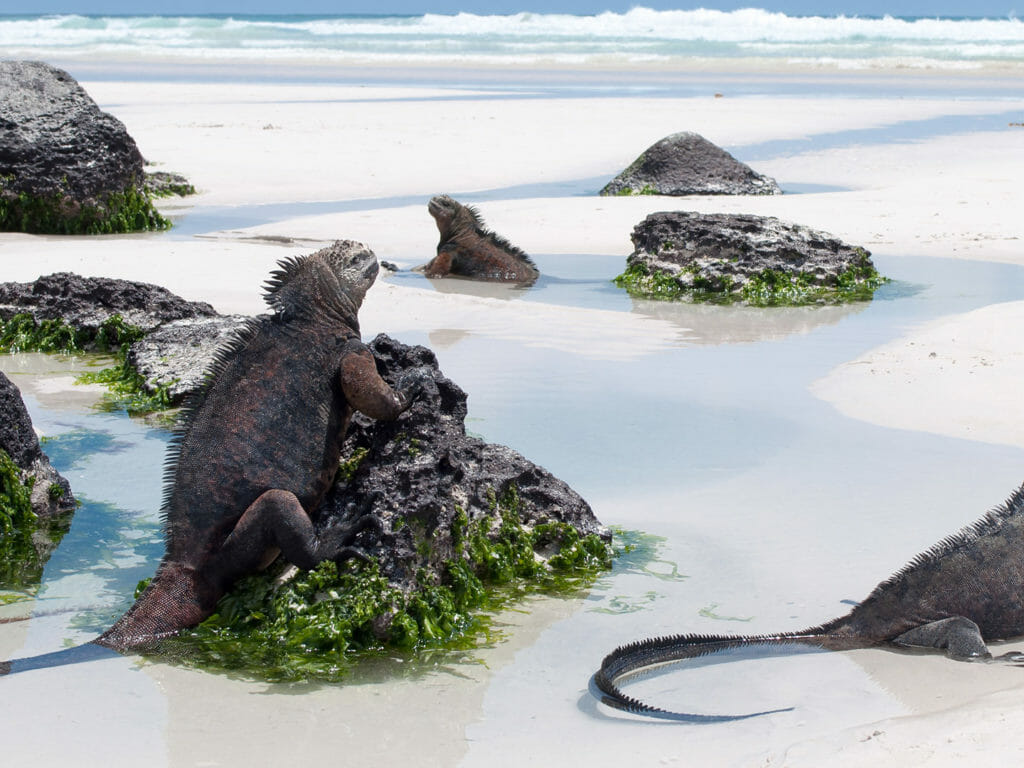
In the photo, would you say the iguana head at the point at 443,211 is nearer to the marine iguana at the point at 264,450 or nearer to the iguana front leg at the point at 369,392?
the marine iguana at the point at 264,450

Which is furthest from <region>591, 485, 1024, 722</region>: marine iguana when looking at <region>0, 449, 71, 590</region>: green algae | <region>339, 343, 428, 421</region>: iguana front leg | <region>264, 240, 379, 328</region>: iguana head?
<region>0, 449, 71, 590</region>: green algae

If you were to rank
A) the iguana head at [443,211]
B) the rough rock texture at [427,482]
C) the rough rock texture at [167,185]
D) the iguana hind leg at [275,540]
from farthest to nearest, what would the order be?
the rough rock texture at [167,185], the iguana head at [443,211], the rough rock texture at [427,482], the iguana hind leg at [275,540]

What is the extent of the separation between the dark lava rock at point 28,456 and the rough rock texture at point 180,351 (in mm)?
1608

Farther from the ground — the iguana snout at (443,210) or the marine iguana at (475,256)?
the iguana snout at (443,210)

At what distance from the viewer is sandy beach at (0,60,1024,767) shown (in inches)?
136

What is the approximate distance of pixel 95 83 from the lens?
32906mm

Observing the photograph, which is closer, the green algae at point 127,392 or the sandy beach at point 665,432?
the sandy beach at point 665,432

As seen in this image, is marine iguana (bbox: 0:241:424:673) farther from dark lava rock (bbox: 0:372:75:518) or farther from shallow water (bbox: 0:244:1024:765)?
dark lava rock (bbox: 0:372:75:518)

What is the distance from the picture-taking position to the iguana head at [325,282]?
4691mm

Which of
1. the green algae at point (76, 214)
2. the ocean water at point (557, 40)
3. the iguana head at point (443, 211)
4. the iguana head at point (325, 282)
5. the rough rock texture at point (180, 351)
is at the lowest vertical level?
the rough rock texture at point (180, 351)

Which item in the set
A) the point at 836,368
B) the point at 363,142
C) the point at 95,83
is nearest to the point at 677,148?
the point at 363,142

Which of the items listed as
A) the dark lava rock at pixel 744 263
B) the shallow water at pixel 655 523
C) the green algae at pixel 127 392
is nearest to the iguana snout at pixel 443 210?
the dark lava rock at pixel 744 263

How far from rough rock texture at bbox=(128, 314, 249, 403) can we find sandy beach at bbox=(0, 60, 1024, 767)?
25.4 inches

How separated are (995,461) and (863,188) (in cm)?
994
